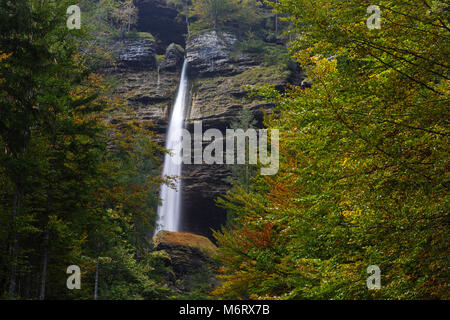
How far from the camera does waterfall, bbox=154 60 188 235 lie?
3559cm

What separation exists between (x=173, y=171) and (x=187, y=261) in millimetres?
14166

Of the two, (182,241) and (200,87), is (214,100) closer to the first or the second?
(200,87)

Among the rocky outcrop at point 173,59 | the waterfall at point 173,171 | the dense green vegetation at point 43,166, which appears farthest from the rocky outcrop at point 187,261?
the rocky outcrop at point 173,59

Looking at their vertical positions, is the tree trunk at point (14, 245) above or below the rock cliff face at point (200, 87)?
below

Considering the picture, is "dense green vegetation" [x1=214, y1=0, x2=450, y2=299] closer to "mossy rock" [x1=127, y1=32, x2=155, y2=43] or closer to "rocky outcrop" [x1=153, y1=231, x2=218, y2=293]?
"rocky outcrop" [x1=153, y1=231, x2=218, y2=293]

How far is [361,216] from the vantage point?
182 inches

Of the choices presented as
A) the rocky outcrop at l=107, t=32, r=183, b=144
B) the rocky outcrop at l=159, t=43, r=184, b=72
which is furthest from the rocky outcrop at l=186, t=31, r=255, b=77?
the rocky outcrop at l=107, t=32, r=183, b=144

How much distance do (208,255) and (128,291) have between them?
11.1m

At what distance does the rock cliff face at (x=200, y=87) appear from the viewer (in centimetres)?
3731

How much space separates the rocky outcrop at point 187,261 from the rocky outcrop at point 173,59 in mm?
25607

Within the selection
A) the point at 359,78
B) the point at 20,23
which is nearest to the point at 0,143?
the point at 20,23

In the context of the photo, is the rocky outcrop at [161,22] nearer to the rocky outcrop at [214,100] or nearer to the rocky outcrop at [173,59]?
the rocky outcrop at [173,59]

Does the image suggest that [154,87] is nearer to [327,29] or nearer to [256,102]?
[256,102]

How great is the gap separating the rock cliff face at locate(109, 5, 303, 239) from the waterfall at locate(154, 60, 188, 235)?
2.60ft
